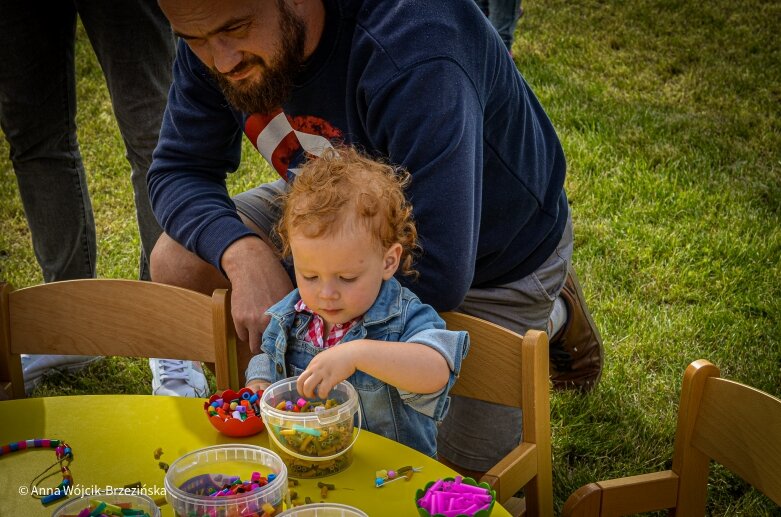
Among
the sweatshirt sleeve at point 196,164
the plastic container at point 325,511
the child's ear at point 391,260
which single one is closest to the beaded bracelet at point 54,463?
the plastic container at point 325,511

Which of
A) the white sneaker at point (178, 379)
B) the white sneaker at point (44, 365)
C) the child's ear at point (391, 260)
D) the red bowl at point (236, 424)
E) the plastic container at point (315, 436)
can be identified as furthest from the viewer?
the white sneaker at point (44, 365)

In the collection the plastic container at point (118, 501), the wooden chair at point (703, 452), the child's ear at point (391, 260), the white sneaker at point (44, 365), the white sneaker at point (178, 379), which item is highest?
the child's ear at point (391, 260)

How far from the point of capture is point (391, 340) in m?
1.58

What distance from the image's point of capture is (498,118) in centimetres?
198

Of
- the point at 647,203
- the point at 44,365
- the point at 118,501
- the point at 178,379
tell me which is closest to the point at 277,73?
the point at 118,501

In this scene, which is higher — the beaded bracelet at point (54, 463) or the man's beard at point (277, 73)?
the man's beard at point (277, 73)

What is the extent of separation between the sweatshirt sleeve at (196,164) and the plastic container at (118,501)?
0.94m

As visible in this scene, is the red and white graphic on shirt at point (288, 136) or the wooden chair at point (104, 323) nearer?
the wooden chair at point (104, 323)

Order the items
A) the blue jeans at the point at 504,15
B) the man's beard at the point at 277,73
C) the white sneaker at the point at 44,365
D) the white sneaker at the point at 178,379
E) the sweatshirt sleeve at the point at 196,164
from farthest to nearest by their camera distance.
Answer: the blue jeans at the point at 504,15, the white sneaker at the point at 44,365, the white sneaker at the point at 178,379, the sweatshirt sleeve at the point at 196,164, the man's beard at the point at 277,73

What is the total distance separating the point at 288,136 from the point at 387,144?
38 cm

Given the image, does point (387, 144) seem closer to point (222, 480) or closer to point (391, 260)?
point (391, 260)

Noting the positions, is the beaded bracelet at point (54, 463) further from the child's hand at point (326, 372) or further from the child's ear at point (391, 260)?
the child's ear at point (391, 260)

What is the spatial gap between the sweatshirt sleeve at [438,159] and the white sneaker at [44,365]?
1587 mm

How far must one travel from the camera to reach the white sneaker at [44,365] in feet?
9.80
